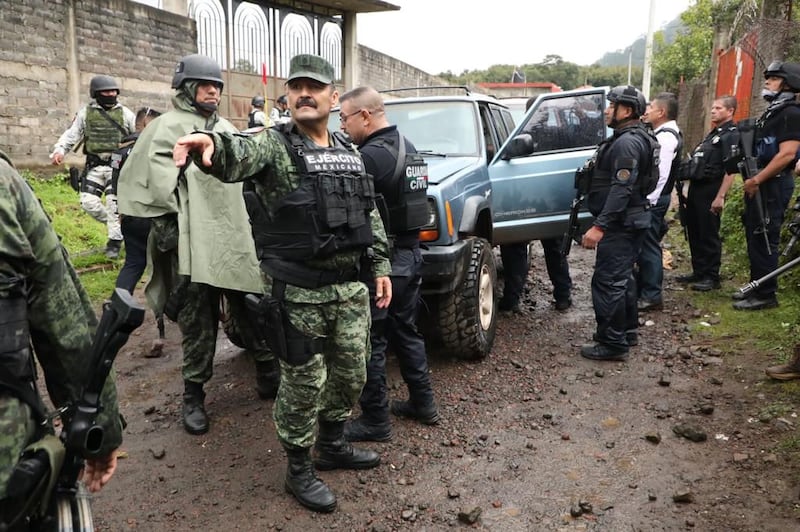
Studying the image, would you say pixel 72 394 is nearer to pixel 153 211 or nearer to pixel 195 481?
pixel 195 481

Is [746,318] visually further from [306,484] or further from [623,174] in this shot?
[306,484]

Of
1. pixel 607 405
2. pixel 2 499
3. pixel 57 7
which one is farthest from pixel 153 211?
pixel 57 7

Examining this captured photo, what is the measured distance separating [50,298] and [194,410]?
90.2 inches

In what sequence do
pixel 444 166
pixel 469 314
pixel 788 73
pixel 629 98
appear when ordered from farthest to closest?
pixel 788 73
pixel 444 166
pixel 629 98
pixel 469 314

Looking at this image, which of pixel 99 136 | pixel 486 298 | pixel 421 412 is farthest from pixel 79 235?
pixel 421 412

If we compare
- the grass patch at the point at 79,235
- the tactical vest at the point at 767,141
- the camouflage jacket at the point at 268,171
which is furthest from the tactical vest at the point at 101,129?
the tactical vest at the point at 767,141

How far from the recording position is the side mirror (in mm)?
5133

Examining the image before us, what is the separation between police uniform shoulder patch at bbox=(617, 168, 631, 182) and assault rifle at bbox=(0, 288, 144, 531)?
3816 mm

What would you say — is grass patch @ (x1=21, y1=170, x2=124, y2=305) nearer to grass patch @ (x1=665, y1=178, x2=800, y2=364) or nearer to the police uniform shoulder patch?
the police uniform shoulder patch

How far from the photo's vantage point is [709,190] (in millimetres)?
6359

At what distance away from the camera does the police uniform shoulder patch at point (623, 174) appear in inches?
178

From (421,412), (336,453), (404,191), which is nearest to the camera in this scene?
(336,453)

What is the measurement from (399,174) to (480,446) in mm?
1554

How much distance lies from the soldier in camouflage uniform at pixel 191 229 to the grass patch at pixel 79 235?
8.98 ft
